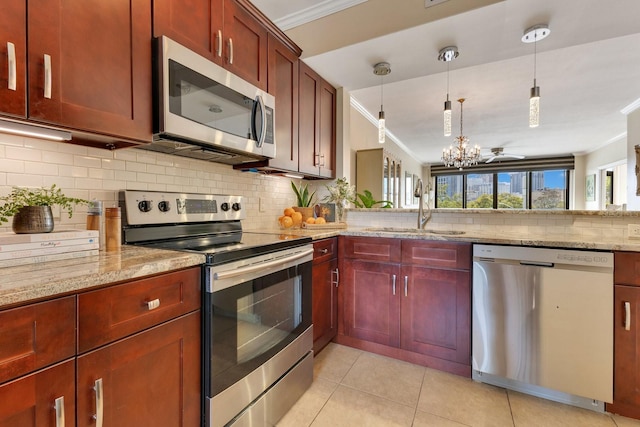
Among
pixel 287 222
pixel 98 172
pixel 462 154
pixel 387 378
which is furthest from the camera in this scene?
pixel 462 154

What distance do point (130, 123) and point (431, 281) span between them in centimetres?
189

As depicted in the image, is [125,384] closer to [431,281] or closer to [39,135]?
[39,135]

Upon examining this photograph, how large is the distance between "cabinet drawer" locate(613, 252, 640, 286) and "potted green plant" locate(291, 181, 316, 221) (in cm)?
201

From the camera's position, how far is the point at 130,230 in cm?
145

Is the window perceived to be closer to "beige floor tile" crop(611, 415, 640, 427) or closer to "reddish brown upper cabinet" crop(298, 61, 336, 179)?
"reddish brown upper cabinet" crop(298, 61, 336, 179)

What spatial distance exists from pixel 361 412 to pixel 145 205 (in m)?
1.56

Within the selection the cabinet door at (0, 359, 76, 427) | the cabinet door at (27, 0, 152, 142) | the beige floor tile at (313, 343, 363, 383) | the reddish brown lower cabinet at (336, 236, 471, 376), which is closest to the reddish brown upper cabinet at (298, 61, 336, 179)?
the reddish brown lower cabinet at (336, 236, 471, 376)

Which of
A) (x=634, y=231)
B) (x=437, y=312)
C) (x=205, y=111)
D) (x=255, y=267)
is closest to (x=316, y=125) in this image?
(x=205, y=111)

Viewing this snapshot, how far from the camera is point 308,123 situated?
2541mm

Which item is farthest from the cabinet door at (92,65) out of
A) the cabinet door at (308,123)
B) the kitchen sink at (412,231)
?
the kitchen sink at (412,231)

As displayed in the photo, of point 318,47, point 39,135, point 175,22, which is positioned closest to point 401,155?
point 318,47

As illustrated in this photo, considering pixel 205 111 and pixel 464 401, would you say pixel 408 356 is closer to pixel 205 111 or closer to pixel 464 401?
pixel 464 401

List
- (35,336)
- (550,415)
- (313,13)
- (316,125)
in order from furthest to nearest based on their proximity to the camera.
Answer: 1. (316,125)
2. (313,13)
3. (550,415)
4. (35,336)

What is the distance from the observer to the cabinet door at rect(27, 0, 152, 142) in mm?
981
